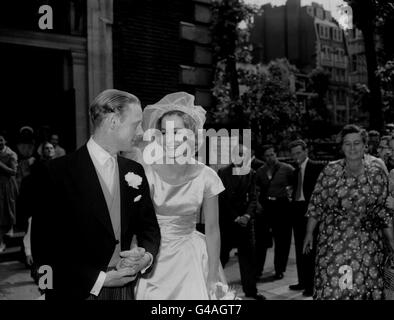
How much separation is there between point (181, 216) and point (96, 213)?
934 mm

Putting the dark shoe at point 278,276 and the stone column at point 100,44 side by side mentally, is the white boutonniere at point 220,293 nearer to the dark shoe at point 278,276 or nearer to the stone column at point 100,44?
the dark shoe at point 278,276

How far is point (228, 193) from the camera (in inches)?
239

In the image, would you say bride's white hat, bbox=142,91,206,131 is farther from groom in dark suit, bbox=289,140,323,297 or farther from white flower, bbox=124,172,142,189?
groom in dark suit, bbox=289,140,323,297

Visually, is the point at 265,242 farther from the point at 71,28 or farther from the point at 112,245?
the point at 71,28

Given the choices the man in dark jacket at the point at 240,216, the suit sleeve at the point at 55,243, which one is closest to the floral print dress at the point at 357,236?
the man in dark jacket at the point at 240,216

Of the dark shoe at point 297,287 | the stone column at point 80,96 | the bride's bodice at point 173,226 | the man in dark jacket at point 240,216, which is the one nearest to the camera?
the bride's bodice at point 173,226

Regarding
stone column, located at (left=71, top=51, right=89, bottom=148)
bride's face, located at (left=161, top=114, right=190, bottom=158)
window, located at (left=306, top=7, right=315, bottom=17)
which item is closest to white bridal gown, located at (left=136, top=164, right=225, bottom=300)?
bride's face, located at (left=161, top=114, right=190, bottom=158)

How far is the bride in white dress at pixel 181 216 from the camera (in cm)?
289

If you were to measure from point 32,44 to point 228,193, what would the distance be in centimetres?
521

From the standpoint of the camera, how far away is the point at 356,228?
4.21 m

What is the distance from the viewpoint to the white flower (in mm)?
2301
